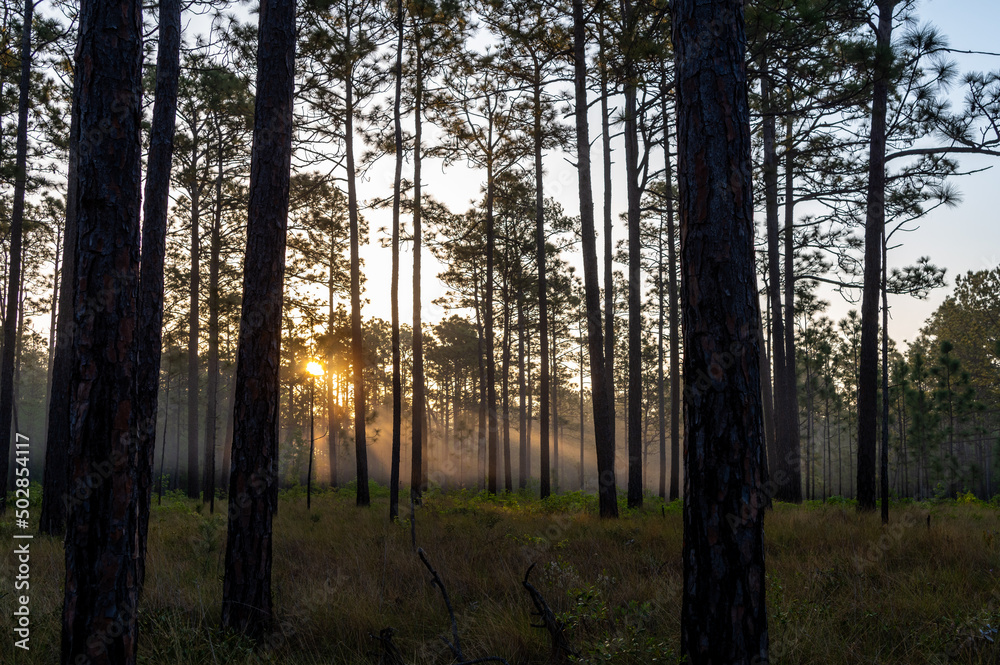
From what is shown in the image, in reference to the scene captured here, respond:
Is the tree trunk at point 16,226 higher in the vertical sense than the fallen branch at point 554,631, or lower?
higher

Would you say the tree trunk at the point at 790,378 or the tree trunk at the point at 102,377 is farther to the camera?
the tree trunk at the point at 790,378

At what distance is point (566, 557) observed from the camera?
6480 mm

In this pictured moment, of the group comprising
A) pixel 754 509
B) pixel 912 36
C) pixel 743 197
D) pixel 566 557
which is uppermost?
pixel 912 36

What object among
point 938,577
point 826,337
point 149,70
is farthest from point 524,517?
point 826,337

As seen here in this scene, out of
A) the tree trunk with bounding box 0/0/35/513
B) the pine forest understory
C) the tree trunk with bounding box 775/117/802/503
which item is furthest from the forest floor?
the tree trunk with bounding box 775/117/802/503

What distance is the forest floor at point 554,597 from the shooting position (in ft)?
12.4

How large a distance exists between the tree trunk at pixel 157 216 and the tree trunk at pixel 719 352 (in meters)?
5.27

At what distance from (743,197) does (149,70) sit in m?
14.5

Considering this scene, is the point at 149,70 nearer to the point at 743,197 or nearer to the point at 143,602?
the point at 143,602

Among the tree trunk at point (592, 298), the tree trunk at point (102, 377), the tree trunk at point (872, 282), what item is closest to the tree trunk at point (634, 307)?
the tree trunk at point (592, 298)

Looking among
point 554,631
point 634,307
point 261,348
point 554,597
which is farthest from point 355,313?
point 554,631

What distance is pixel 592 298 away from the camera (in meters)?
10.4

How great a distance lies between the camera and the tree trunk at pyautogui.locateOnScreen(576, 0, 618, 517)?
10.0m

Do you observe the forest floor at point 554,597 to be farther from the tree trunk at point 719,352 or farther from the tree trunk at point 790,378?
the tree trunk at point 790,378
